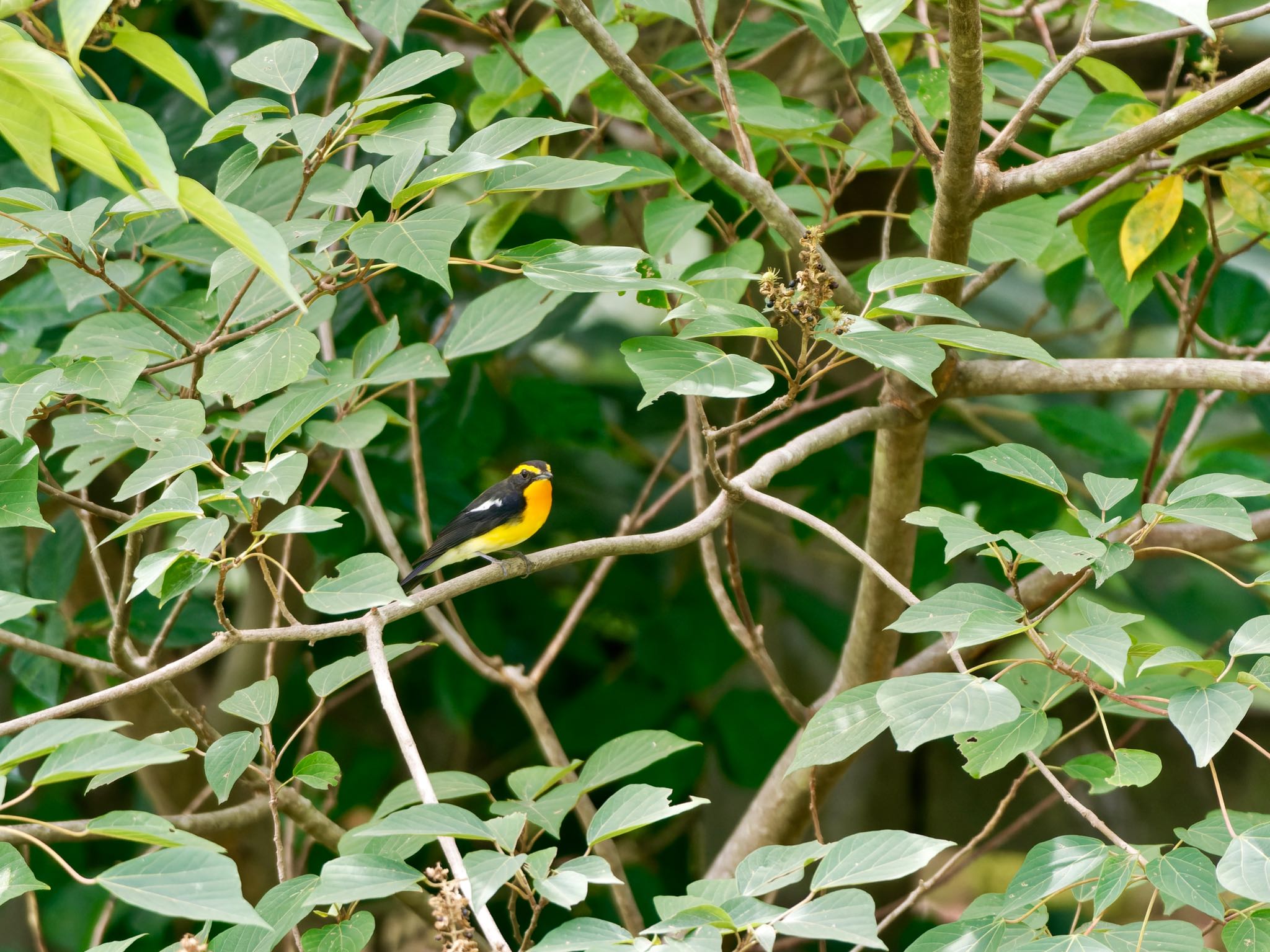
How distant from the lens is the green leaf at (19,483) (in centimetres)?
166

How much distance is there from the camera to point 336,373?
6.68ft

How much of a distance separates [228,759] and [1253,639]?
1.39 meters

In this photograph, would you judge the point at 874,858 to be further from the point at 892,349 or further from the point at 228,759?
the point at 228,759

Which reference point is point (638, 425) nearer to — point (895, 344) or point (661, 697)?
point (661, 697)

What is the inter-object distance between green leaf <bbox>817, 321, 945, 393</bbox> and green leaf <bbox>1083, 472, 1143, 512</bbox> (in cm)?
30

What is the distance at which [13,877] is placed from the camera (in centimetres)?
130

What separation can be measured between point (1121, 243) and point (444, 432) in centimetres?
197

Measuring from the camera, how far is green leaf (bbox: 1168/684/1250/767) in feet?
4.02

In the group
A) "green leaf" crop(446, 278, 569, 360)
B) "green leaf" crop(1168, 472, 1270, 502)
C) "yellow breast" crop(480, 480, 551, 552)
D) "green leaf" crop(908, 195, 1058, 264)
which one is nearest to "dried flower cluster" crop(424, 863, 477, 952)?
"green leaf" crop(1168, 472, 1270, 502)

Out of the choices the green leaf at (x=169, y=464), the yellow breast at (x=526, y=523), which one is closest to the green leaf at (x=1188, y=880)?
the green leaf at (x=169, y=464)

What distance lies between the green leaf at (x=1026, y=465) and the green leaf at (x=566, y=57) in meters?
1.05

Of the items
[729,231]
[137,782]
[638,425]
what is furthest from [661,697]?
[137,782]

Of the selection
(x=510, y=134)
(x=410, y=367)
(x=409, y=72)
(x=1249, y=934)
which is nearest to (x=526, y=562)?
(x=410, y=367)

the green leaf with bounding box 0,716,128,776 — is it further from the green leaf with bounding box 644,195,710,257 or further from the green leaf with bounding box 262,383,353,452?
the green leaf with bounding box 644,195,710,257
